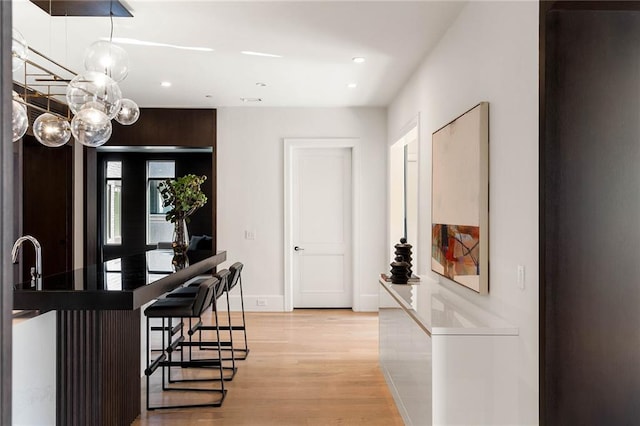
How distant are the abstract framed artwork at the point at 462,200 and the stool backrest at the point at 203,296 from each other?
1616 mm

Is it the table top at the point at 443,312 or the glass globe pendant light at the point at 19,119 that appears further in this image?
the glass globe pendant light at the point at 19,119

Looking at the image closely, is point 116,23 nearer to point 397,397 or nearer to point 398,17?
point 398,17

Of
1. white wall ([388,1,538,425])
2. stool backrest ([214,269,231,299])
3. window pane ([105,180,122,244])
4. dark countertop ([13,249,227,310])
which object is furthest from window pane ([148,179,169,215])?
white wall ([388,1,538,425])

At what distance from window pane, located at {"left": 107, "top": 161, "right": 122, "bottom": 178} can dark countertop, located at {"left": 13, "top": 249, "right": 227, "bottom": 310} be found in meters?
6.27

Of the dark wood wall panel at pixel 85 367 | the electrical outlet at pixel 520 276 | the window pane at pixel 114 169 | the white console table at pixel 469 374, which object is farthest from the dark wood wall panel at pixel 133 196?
the electrical outlet at pixel 520 276

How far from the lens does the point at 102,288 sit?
2.55 metres

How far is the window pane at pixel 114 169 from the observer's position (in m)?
9.38

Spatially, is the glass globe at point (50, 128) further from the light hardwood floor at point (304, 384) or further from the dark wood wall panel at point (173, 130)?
the dark wood wall panel at point (173, 130)

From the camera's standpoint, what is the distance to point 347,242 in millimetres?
6980

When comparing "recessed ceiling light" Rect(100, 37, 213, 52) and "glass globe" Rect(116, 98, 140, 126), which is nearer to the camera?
"glass globe" Rect(116, 98, 140, 126)

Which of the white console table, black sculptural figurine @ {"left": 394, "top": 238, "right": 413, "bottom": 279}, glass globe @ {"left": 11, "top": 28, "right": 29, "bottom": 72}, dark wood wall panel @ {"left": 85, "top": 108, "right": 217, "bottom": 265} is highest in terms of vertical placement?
dark wood wall panel @ {"left": 85, "top": 108, "right": 217, "bottom": 265}

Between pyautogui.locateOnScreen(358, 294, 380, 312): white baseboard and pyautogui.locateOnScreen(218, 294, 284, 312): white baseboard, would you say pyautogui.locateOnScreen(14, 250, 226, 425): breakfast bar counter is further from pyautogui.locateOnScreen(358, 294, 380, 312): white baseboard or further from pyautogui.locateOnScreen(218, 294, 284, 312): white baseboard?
pyautogui.locateOnScreen(358, 294, 380, 312): white baseboard

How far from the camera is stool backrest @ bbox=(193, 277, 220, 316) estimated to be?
3371 millimetres

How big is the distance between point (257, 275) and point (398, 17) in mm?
4132
